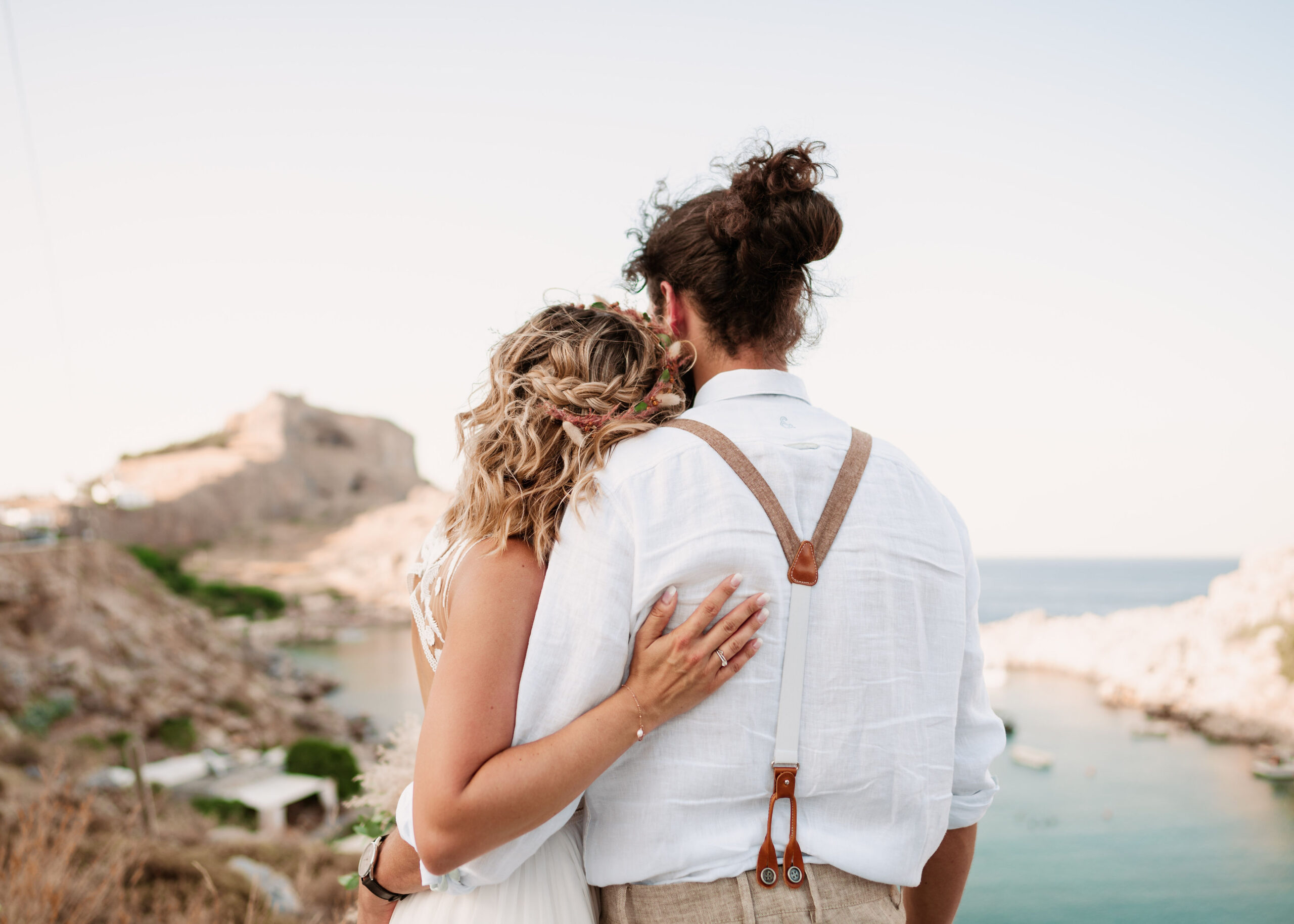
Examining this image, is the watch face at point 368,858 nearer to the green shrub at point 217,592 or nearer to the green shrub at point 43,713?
the green shrub at point 43,713

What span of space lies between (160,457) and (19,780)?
53.2m

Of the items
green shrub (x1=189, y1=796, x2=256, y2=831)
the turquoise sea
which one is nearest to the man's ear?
the turquoise sea

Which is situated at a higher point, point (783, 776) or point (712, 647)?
point (712, 647)

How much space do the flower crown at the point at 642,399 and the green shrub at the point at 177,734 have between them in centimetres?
1901

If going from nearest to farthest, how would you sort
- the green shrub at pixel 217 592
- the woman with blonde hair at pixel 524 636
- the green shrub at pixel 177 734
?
the woman with blonde hair at pixel 524 636
the green shrub at pixel 177 734
the green shrub at pixel 217 592

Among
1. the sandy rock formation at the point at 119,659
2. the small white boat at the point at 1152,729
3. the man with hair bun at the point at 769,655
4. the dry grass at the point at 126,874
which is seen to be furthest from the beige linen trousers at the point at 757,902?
the small white boat at the point at 1152,729

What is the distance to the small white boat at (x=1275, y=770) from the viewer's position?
43.4 feet

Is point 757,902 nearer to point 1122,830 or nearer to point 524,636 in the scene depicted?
point 524,636

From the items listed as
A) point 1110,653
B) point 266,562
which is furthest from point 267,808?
point 266,562

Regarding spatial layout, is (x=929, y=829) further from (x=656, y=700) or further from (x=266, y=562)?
(x=266, y=562)

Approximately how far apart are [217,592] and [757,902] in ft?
143

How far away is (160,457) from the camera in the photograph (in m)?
53.7

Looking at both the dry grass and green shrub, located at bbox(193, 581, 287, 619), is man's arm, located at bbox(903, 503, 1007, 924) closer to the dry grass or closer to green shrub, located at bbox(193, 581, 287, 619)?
the dry grass

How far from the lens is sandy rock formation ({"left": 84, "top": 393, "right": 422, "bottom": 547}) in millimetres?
48312
